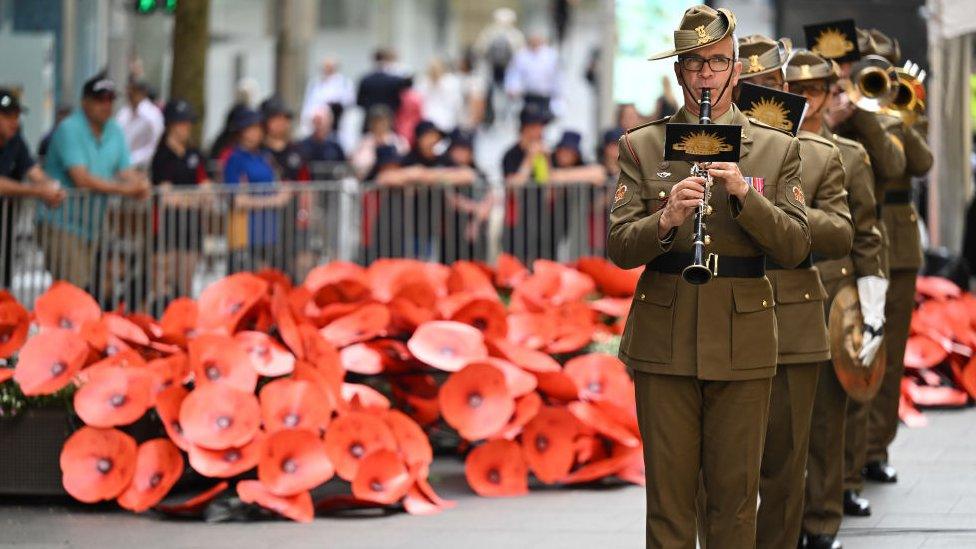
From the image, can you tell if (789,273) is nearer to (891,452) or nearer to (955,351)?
(891,452)

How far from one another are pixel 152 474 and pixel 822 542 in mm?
3266

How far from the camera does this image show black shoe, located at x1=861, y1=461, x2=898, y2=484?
959 centimetres

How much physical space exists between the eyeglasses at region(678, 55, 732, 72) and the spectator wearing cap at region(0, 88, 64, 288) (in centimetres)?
678

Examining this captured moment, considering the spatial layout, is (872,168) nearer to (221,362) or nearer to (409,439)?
(409,439)

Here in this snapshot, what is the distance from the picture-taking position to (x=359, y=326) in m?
9.99

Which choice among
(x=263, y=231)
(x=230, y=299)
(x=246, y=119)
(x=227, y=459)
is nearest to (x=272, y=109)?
(x=246, y=119)

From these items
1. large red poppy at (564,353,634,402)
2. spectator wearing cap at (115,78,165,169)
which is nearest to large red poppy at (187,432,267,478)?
large red poppy at (564,353,634,402)

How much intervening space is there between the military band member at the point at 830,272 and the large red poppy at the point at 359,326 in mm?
2857

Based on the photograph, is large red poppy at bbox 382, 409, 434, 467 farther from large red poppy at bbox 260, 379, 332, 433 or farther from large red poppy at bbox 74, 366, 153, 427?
large red poppy at bbox 74, 366, 153, 427

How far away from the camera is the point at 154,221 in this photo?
12688mm

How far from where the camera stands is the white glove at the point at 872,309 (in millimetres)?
7816

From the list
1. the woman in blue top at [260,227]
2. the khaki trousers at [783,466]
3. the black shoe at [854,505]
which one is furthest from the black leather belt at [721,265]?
the woman in blue top at [260,227]

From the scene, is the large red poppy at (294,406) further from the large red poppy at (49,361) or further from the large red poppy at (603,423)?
the large red poppy at (603,423)

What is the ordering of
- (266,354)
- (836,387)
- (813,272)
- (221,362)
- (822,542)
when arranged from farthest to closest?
1. (266,354)
2. (221,362)
3. (836,387)
4. (822,542)
5. (813,272)
